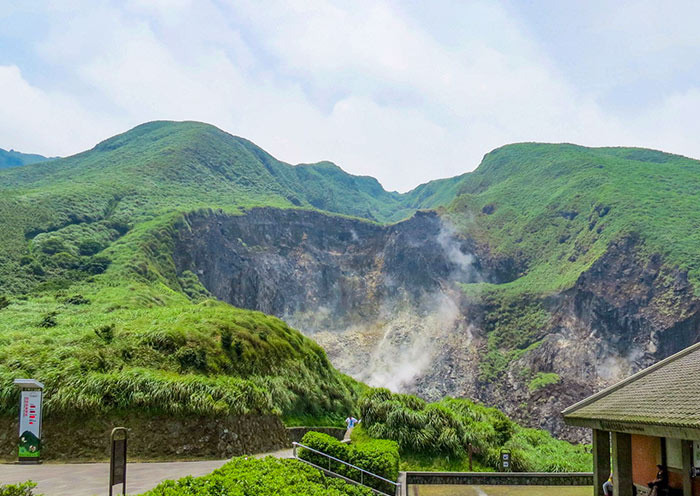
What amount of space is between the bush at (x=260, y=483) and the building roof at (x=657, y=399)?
19.3ft

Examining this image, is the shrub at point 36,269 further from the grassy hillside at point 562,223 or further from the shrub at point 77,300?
the grassy hillside at point 562,223

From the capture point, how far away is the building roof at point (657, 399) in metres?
9.89

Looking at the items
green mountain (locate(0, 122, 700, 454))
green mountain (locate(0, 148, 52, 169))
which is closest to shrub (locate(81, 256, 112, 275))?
green mountain (locate(0, 122, 700, 454))

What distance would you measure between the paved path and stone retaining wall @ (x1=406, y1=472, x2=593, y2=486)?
21.0 feet

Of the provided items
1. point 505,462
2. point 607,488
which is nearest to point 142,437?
point 505,462

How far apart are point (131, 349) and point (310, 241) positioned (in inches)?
2981

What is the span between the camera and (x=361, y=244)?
102312 millimetres

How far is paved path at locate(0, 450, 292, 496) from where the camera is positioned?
12633 millimetres

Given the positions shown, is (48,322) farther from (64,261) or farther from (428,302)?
(428,302)

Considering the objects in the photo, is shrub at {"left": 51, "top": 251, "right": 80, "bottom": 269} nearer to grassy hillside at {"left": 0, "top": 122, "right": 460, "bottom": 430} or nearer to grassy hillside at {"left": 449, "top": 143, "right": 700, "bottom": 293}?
grassy hillside at {"left": 0, "top": 122, "right": 460, "bottom": 430}

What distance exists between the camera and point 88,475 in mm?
14617

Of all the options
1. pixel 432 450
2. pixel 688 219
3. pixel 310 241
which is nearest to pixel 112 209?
pixel 310 241

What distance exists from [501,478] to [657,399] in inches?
328

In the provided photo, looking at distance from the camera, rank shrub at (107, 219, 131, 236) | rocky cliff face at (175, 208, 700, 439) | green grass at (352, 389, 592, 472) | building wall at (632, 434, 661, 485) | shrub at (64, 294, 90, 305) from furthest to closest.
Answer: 1. rocky cliff face at (175, 208, 700, 439)
2. shrub at (107, 219, 131, 236)
3. shrub at (64, 294, 90, 305)
4. green grass at (352, 389, 592, 472)
5. building wall at (632, 434, 661, 485)
